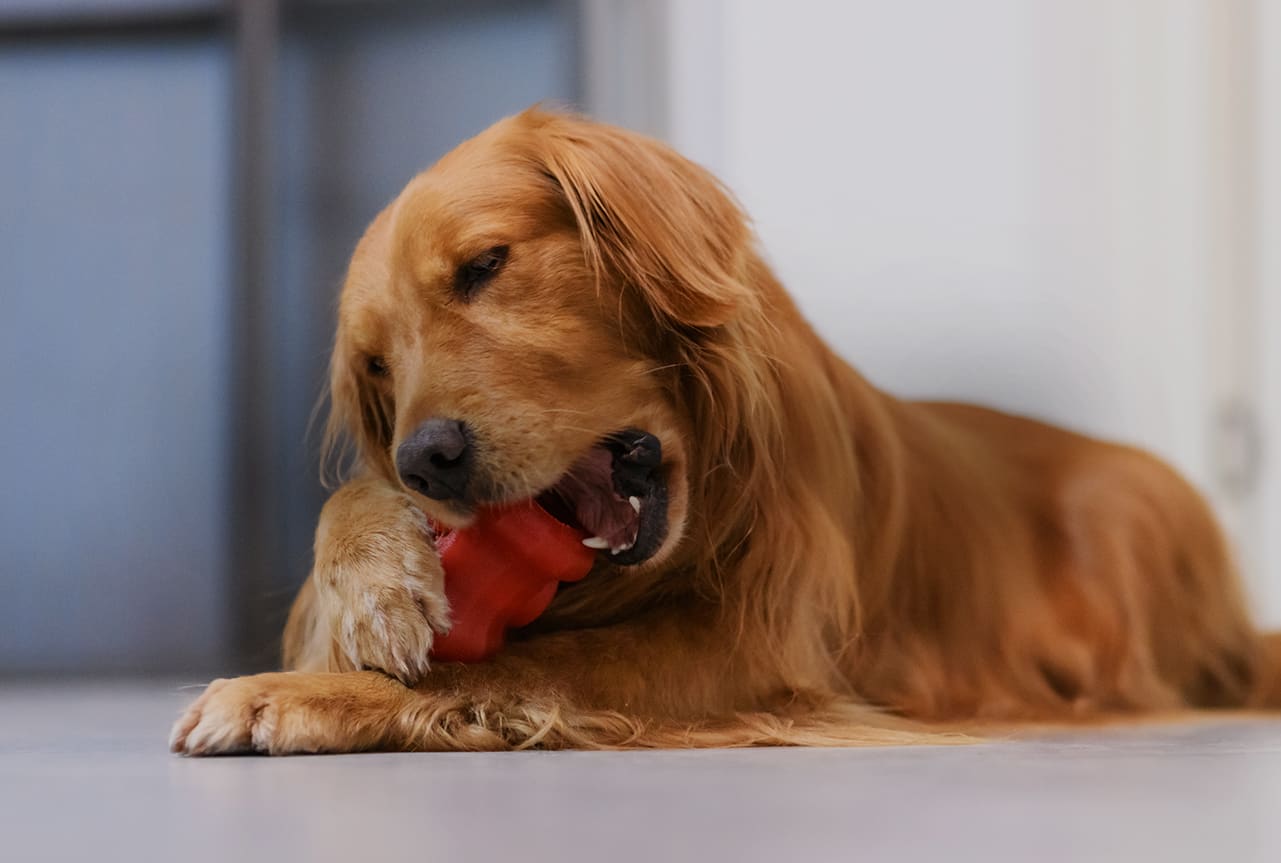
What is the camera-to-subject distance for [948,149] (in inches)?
116

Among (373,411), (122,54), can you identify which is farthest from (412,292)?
(122,54)

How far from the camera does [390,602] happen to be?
131cm

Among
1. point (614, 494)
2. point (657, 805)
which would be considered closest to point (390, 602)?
point (614, 494)

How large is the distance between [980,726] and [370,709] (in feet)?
2.70

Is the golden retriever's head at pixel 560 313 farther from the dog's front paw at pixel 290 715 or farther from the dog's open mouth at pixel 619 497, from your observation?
the dog's front paw at pixel 290 715

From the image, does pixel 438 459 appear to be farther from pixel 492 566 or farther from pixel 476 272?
pixel 476 272

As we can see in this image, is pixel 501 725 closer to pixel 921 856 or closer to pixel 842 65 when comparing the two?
pixel 921 856

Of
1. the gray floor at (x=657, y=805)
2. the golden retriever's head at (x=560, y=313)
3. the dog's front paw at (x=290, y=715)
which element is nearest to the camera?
the gray floor at (x=657, y=805)

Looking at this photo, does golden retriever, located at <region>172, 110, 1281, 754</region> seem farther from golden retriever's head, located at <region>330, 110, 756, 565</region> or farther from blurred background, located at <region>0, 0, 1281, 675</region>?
blurred background, located at <region>0, 0, 1281, 675</region>

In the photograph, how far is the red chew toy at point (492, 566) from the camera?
1.35 m

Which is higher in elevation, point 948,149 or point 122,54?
point 122,54

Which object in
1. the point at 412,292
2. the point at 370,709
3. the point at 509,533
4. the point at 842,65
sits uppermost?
the point at 842,65

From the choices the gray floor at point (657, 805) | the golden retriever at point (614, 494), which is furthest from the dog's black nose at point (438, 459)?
the gray floor at point (657, 805)

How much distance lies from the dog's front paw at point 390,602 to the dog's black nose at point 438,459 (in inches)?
3.1
